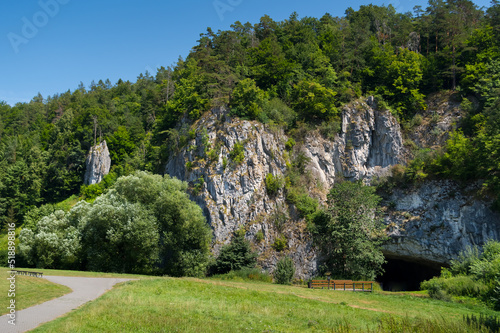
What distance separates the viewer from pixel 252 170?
1529 inches

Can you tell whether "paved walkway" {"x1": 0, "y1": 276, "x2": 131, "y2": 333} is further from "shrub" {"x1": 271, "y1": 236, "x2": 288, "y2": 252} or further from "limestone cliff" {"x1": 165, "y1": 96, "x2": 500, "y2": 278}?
"shrub" {"x1": 271, "y1": 236, "x2": 288, "y2": 252}

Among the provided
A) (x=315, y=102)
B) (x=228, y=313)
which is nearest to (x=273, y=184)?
(x=315, y=102)

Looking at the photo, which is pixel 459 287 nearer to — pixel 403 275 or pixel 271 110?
pixel 403 275

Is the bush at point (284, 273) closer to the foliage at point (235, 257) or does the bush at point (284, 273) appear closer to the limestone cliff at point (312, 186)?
the foliage at point (235, 257)

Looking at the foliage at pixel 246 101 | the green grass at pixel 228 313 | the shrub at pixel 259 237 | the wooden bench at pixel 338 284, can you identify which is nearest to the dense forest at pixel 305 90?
the foliage at pixel 246 101

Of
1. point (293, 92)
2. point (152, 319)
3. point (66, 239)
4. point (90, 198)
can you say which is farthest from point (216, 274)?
point (90, 198)

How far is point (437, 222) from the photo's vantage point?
3541 cm

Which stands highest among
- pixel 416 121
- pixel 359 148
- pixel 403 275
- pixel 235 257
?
pixel 416 121

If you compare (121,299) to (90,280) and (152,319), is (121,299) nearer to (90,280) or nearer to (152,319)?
(152,319)

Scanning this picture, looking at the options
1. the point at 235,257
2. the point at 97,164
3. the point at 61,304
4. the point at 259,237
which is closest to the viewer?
the point at 61,304

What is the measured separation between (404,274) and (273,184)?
805 inches

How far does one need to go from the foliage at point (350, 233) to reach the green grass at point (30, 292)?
956 inches

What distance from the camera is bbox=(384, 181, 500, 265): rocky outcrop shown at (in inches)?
1326

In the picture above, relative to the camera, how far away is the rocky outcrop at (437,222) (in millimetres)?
33688
